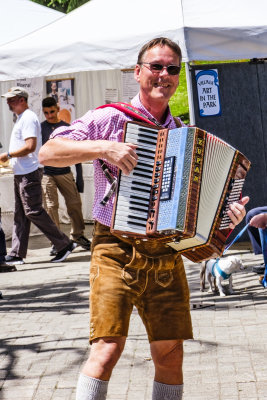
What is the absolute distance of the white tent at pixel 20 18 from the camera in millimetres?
14000

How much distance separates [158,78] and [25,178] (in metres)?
6.72

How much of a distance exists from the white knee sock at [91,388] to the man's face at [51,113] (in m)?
7.91

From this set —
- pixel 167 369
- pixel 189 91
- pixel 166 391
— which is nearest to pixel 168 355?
pixel 167 369

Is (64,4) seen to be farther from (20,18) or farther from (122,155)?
(122,155)

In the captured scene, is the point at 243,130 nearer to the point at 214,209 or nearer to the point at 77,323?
the point at 77,323

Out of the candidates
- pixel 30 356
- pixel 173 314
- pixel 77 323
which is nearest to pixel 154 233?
pixel 173 314

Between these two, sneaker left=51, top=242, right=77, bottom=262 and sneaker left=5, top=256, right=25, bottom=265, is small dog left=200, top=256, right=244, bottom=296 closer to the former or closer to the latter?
sneaker left=51, top=242, right=77, bottom=262

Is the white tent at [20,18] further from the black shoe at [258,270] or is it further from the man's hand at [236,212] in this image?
the man's hand at [236,212]

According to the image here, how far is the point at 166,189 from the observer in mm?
3717

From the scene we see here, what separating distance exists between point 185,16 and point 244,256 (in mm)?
2787

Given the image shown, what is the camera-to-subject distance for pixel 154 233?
12.1 feet

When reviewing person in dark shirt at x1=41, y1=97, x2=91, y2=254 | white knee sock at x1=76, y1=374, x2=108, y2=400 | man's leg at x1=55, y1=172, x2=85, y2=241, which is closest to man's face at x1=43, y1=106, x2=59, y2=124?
person in dark shirt at x1=41, y1=97, x2=91, y2=254

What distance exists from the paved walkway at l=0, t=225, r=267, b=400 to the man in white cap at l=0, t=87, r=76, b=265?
1231mm

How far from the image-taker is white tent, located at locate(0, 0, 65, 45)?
1400 centimetres
